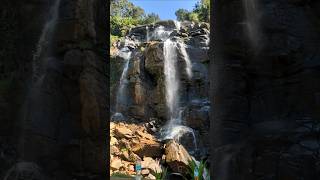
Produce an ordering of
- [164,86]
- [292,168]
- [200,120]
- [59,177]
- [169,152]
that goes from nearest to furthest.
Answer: [292,168] → [59,177] → [169,152] → [200,120] → [164,86]

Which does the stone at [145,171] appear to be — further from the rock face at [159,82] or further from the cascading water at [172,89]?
the rock face at [159,82]

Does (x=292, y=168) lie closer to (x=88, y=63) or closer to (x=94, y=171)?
(x=94, y=171)

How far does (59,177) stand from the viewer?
4.78 m

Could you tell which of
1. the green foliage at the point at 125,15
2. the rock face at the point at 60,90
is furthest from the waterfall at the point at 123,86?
the rock face at the point at 60,90

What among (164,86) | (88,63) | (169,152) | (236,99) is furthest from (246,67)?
(164,86)

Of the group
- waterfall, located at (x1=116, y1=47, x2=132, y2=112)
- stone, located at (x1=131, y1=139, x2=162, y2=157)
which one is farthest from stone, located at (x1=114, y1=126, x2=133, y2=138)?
waterfall, located at (x1=116, y1=47, x2=132, y2=112)

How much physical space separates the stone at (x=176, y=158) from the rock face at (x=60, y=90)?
895cm

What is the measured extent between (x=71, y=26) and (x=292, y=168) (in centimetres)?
267

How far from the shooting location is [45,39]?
5.07 m

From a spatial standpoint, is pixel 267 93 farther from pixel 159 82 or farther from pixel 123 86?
pixel 123 86

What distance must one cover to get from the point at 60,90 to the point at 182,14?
33698 millimetres

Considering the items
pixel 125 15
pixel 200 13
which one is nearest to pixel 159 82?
pixel 200 13

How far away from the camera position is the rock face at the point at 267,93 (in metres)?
4.54

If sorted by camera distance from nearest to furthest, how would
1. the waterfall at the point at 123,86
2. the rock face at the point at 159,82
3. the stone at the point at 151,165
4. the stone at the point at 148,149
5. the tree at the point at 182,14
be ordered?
the stone at the point at 151,165 < the stone at the point at 148,149 < the rock face at the point at 159,82 < the waterfall at the point at 123,86 < the tree at the point at 182,14
